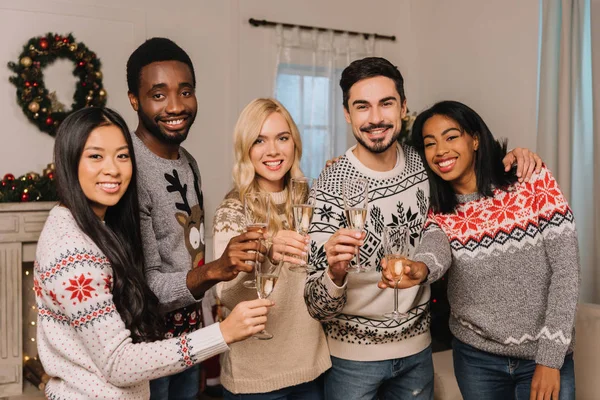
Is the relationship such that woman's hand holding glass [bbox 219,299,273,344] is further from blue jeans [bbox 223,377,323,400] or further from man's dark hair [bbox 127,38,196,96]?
man's dark hair [bbox 127,38,196,96]

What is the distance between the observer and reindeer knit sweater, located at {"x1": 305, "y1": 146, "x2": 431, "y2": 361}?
1.95m

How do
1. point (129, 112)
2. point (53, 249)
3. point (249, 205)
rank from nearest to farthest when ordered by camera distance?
point (53, 249) < point (249, 205) < point (129, 112)

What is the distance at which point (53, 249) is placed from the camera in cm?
138

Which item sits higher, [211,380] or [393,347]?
[393,347]

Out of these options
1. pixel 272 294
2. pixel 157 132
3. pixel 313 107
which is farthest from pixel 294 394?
pixel 313 107

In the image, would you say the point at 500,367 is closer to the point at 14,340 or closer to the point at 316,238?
the point at 316,238

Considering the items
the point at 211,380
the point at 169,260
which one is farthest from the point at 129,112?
the point at 169,260

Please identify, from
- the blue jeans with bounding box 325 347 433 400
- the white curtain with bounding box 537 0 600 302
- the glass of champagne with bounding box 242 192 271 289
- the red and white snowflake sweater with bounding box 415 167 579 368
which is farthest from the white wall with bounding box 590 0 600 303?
the glass of champagne with bounding box 242 192 271 289

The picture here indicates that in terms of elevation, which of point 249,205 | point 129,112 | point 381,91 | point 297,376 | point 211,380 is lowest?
point 211,380

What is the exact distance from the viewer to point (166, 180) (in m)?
1.93

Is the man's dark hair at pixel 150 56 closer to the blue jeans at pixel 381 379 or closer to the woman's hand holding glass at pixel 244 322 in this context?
the woman's hand holding glass at pixel 244 322

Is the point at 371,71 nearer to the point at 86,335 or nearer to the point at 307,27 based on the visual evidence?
the point at 86,335

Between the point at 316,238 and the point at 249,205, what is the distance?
41cm

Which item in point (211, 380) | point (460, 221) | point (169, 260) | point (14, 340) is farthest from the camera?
point (14, 340)
